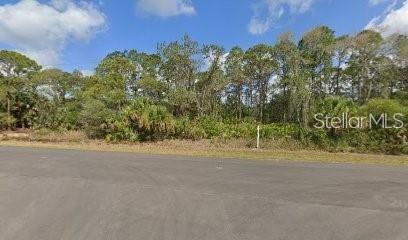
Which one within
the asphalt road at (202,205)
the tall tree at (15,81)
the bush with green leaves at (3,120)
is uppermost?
the tall tree at (15,81)

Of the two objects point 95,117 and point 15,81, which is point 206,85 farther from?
point 15,81

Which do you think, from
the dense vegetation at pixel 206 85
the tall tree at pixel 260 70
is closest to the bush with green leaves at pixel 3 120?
the dense vegetation at pixel 206 85

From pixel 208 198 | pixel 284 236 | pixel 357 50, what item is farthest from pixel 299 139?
pixel 357 50

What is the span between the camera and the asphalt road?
572 cm

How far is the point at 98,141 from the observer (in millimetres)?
29375

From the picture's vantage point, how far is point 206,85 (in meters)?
44.1

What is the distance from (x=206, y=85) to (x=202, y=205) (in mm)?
37277

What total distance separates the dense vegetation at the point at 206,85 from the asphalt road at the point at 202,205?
18062mm

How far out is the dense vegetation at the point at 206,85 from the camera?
3250cm

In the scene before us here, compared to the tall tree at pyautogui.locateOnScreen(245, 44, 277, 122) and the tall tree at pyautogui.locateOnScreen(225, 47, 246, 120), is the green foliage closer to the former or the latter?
the tall tree at pyautogui.locateOnScreen(225, 47, 246, 120)

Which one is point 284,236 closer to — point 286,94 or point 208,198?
point 208,198

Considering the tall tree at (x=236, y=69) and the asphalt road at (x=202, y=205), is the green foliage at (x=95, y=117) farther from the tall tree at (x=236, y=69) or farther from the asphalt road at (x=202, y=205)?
the asphalt road at (x=202, y=205)

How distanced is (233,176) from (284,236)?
5.39 meters

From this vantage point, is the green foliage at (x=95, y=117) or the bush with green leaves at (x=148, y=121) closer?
the bush with green leaves at (x=148, y=121)
